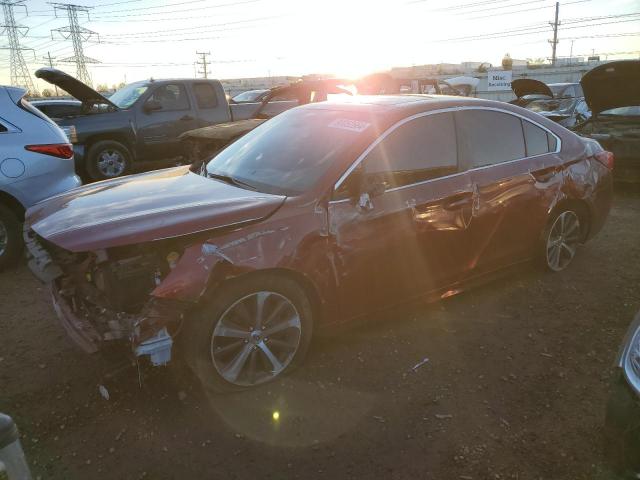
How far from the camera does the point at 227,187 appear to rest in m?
3.31

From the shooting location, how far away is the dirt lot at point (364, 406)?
246cm

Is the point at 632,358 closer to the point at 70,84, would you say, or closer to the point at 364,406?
the point at 364,406

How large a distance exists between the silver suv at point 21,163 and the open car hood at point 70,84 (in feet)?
10.8

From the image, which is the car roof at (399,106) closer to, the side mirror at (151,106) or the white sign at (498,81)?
the side mirror at (151,106)

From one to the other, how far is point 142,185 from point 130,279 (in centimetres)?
103

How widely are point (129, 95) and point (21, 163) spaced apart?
18.2 ft

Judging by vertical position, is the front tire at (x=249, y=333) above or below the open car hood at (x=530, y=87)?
below

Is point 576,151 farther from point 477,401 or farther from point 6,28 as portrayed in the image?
point 6,28

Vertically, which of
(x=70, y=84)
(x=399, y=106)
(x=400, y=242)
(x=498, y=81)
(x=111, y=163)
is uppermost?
(x=70, y=84)

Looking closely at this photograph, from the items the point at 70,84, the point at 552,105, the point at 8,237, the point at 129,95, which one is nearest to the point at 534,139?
the point at 8,237

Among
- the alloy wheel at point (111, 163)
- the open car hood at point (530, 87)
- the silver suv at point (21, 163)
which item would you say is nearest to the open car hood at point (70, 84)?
the alloy wheel at point (111, 163)

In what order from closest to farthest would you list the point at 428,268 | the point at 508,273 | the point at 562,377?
the point at 562,377, the point at 428,268, the point at 508,273

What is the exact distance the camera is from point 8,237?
4.99m

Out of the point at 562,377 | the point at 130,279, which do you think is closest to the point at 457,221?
the point at 562,377
